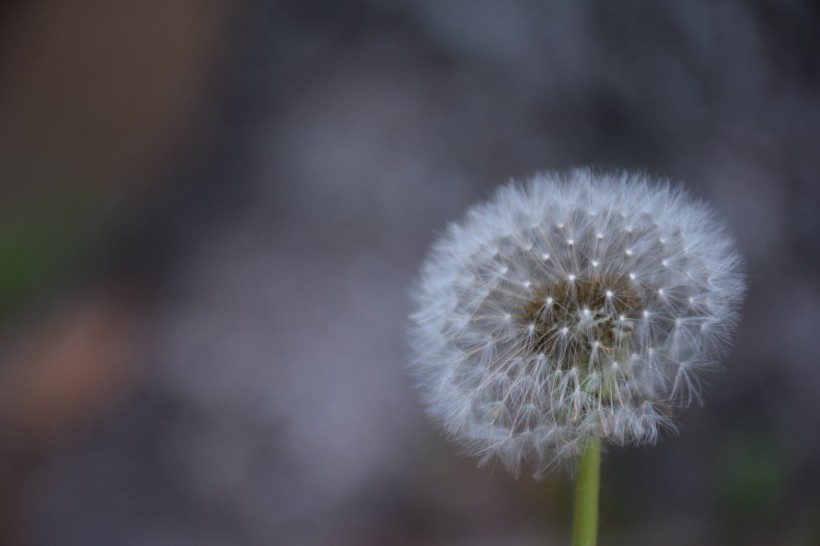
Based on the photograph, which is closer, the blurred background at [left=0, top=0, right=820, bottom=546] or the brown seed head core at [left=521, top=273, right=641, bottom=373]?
the brown seed head core at [left=521, top=273, right=641, bottom=373]

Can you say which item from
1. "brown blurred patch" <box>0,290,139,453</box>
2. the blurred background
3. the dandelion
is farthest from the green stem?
"brown blurred patch" <box>0,290,139,453</box>

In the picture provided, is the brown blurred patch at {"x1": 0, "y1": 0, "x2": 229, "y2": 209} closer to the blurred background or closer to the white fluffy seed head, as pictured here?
the blurred background

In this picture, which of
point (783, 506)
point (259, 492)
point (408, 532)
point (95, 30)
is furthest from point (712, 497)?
point (95, 30)

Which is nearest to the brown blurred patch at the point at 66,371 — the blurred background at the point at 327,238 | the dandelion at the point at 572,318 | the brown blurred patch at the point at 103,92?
the blurred background at the point at 327,238

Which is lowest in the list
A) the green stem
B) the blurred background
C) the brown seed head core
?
the green stem

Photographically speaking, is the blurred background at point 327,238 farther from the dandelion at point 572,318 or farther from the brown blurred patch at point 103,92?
the dandelion at point 572,318

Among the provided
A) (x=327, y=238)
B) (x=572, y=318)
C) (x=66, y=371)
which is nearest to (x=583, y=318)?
(x=572, y=318)

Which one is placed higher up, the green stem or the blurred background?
the blurred background

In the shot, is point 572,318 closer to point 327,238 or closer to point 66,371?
point 327,238
